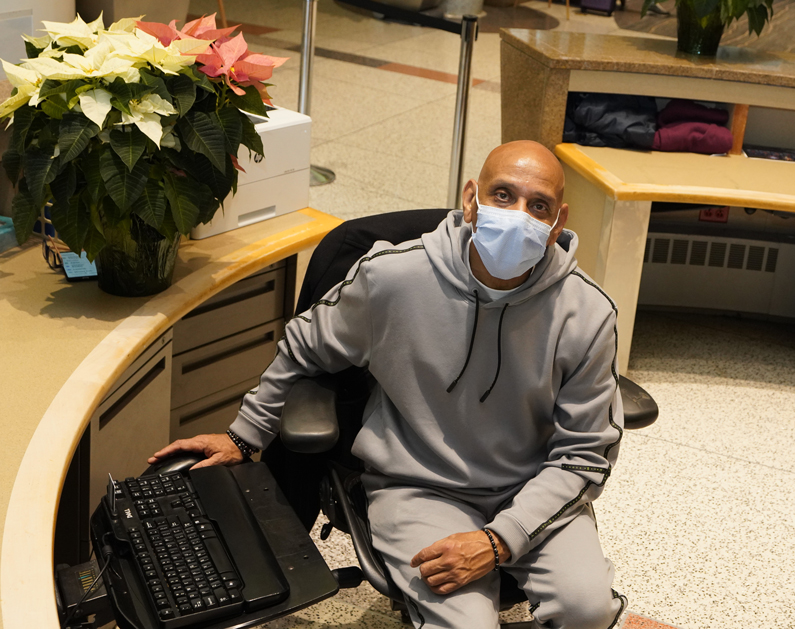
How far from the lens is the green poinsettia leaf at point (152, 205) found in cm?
172

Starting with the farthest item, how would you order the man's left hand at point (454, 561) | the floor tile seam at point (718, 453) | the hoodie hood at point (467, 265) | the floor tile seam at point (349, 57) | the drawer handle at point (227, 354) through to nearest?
the floor tile seam at point (349, 57) < the floor tile seam at point (718, 453) < the drawer handle at point (227, 354) < the hoodie hood at point (467, 265) < the man's left hand at point (454, 561)

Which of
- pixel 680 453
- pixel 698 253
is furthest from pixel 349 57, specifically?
pixel 680 453

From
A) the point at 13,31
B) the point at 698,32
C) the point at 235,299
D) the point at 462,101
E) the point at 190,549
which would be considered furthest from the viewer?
the point at 462,101

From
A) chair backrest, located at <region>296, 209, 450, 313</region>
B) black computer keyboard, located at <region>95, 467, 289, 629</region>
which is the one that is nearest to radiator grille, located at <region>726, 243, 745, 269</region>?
chair backrest, located at <region>296, 209, 450, 313</region>

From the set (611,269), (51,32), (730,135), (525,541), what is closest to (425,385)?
(525,541)

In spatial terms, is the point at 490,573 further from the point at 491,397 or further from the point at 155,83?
the point at 155,83

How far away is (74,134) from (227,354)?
2.86 feet

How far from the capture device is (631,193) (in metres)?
2.90

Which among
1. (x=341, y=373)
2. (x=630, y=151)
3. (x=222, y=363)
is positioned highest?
A: (x=630, y=151)

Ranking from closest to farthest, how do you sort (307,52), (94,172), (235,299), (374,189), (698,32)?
1. (94,172)
2. (235,299)
3. (698,32)
4. (307,52)
5. (374,189)

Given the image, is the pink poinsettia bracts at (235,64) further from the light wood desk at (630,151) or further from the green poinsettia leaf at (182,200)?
the light wood desk at (630,151)

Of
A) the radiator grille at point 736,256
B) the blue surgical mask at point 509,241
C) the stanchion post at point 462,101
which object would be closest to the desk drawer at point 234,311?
the blue surgical mask at point 509,241

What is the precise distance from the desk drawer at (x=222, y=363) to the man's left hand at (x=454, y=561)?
97 centimetres

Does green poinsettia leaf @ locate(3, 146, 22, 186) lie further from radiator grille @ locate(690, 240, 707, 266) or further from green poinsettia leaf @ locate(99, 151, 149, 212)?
radiator grille @ locate(690, 240, 707, 266)
